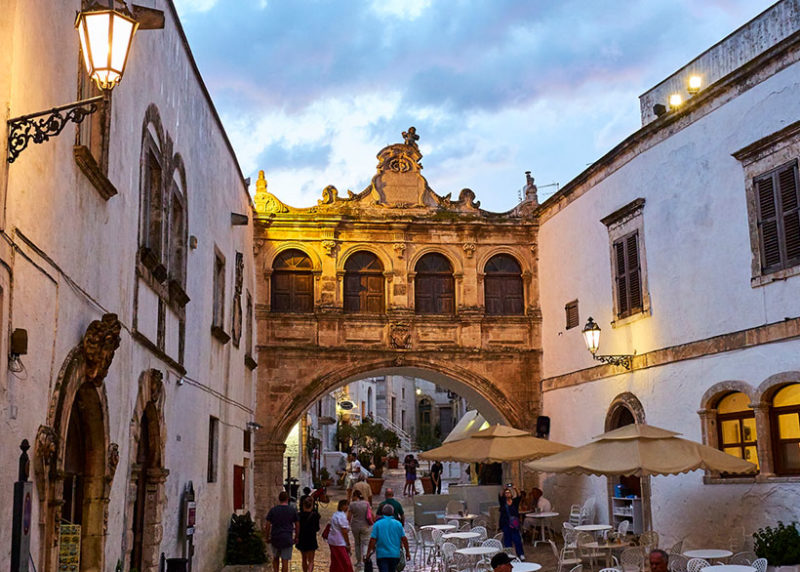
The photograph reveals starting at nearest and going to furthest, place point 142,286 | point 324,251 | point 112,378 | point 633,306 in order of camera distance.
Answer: point 112,378, point 142,286, point 633,306, point 324,251

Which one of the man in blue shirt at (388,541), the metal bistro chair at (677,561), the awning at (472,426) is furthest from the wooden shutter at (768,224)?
the awning at (472,426)

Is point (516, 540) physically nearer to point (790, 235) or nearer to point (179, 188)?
point (790, 235)

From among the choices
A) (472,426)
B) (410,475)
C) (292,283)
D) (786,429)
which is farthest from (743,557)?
(410,475)

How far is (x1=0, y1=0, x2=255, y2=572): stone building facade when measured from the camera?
5602 mm

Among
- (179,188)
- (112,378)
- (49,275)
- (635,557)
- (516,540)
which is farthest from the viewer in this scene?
(516,540)

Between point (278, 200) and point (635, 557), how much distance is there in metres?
12.3

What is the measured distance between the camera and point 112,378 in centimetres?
794

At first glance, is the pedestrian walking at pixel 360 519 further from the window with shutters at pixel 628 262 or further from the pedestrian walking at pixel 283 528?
the window with shutters at pixel 628 262

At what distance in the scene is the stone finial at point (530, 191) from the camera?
68.3 feet

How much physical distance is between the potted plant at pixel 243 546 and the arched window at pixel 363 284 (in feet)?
19.9

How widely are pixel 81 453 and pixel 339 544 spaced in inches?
186

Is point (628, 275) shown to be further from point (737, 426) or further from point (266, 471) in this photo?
point (266, 471)

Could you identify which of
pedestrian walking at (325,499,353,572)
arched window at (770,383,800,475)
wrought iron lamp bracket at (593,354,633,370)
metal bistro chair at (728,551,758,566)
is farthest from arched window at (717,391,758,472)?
pedestrian walking at (325,499,353,572)

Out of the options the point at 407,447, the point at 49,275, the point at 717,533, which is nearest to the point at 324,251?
the point at 717,533
